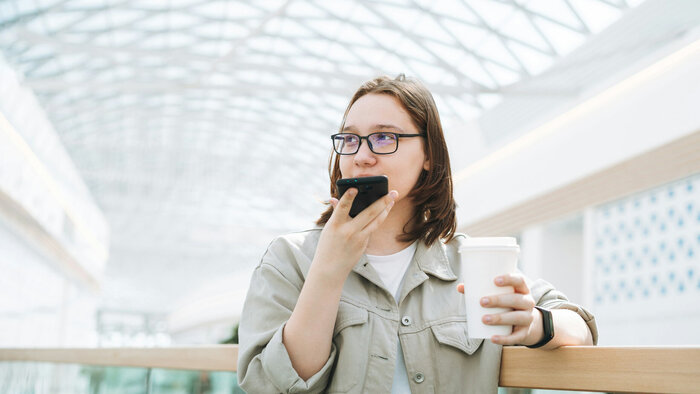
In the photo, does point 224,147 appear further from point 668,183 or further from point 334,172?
point 334,172

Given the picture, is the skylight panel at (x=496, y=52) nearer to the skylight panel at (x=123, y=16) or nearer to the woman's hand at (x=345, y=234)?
the skylight panel at (x=123, y=16)

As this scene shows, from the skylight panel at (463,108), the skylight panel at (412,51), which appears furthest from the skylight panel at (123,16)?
the skylight panel at (463,108)

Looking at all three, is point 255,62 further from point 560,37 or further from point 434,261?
point 434,261

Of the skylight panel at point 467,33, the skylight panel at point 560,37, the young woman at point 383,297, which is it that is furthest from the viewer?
the skylight panel at point 467,33

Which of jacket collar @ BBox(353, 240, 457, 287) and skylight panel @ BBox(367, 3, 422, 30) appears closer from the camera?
jacket collar @ BBox(353, 240, 457, 287)

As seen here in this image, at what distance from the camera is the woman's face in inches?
70.1

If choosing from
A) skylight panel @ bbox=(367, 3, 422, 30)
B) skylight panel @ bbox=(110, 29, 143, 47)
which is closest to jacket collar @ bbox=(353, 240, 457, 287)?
skylight panel @ bbox=(367, 3, 422, 30)

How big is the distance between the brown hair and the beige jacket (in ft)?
0.60

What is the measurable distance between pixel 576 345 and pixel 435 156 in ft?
2.25

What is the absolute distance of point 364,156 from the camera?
176cm

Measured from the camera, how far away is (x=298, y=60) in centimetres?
2191

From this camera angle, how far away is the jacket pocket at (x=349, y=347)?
1653 millimetres

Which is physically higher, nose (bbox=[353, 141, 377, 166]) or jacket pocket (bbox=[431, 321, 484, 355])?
nose (bbox=[353, 141, 377, 166])

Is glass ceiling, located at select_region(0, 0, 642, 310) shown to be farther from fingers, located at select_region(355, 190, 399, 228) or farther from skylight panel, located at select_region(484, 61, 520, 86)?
fingers, located at select_region(355, 190, 399, 228)
